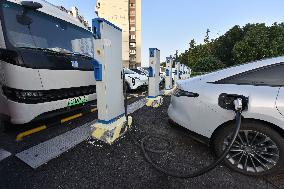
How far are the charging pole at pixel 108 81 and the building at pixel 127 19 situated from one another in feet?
144

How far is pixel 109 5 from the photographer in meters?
48.5

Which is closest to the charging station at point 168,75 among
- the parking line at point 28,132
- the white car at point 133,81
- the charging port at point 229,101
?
Answer: the white car at point 133,81

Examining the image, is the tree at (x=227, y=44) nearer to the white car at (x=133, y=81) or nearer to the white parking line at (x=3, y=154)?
the white car at (x=133, y=81)

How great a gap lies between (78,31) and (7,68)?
1.86 m

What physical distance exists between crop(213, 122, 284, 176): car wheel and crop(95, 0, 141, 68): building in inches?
1788

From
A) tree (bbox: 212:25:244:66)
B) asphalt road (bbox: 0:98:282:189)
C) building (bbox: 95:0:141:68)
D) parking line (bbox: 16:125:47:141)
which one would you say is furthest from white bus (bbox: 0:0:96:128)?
tree (bbox: 212:25:244:66)

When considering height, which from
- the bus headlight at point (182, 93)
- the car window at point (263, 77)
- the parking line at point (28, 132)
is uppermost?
the car window at point (263, 77)

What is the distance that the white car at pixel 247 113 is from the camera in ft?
7.40

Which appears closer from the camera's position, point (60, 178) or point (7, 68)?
point (60, 178)

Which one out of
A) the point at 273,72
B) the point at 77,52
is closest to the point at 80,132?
the point at 77,52

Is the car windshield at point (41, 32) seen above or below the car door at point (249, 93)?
above

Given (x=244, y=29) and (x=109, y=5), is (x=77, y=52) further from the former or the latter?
(x=244, y=29)

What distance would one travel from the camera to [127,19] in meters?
48.5

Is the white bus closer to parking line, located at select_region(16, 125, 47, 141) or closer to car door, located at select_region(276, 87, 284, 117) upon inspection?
parking line, located at select_region(16, 125, 47, 141)
